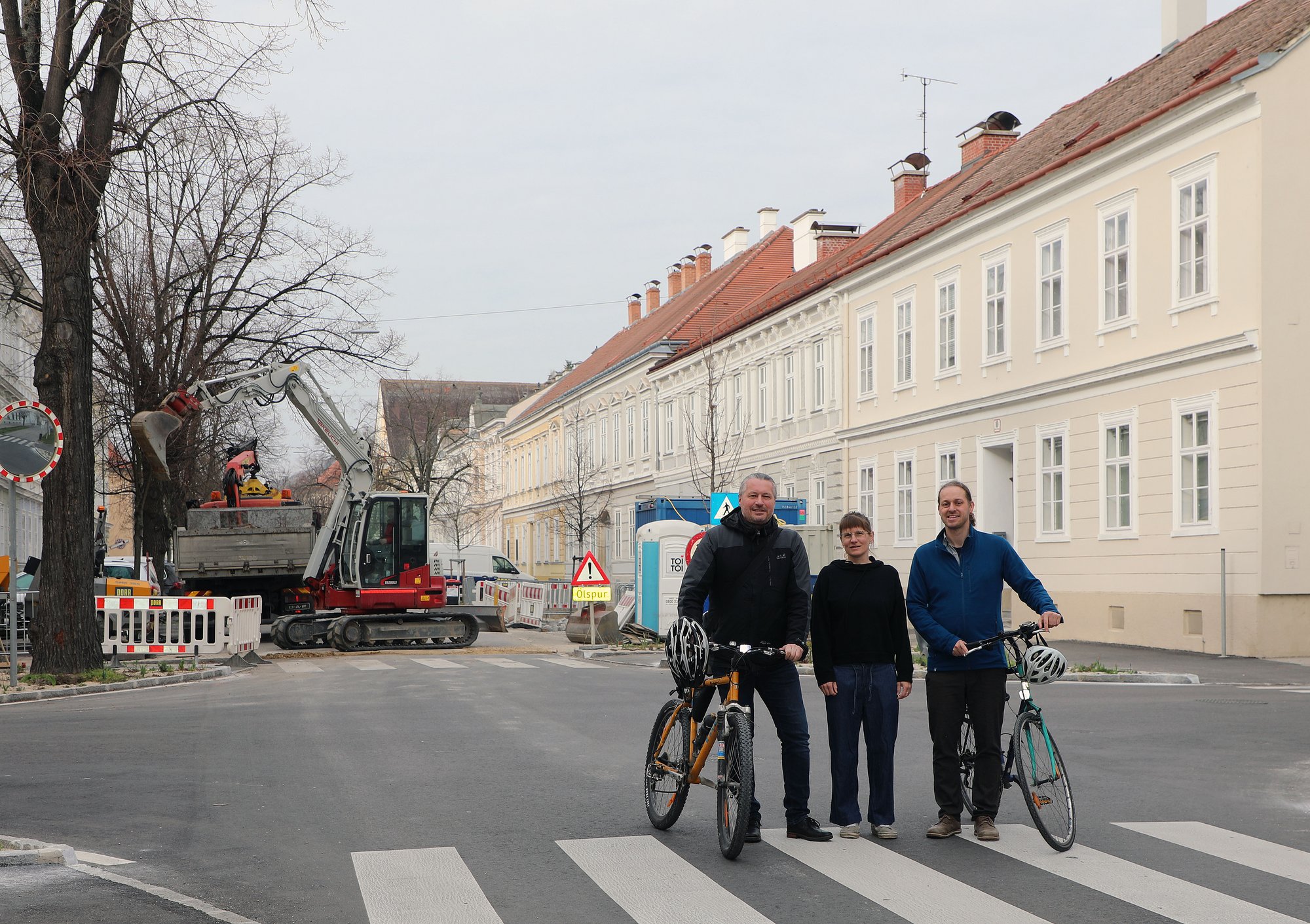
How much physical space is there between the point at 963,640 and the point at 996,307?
24.5m

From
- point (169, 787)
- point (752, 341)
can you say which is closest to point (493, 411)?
point (752, 341)

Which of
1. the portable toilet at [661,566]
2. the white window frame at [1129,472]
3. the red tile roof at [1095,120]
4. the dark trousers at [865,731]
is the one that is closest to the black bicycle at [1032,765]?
the dark trousers at [865,731]

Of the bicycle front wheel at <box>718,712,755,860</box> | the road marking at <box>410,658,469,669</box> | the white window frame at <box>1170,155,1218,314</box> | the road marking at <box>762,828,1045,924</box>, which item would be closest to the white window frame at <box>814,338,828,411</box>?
the white window frame at <box>1170,155,1218,314</box>

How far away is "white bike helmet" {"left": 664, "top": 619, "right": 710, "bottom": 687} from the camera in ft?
25.0

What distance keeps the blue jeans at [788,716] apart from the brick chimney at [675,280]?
210 feet

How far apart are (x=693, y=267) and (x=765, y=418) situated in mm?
25267

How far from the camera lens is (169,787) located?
9.98 m

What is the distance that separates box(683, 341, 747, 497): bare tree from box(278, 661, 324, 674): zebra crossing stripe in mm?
21132

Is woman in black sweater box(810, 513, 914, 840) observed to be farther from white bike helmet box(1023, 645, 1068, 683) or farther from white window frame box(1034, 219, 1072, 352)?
white window frame box(1034, 219, 1072, 352)

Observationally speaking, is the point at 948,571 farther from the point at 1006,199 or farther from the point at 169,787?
the point at 1006,199

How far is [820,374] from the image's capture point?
41.3 meters

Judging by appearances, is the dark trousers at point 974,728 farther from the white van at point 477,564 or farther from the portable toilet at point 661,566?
the white van at point 477,564

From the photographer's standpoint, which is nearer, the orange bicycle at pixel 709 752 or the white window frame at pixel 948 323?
the orange bicycle at pixel 709 752

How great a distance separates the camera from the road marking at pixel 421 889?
6.30 meters
